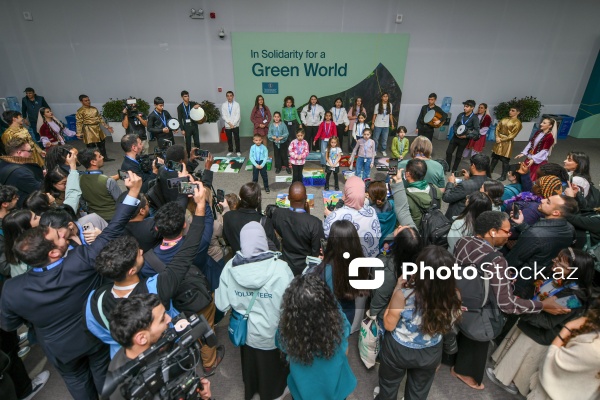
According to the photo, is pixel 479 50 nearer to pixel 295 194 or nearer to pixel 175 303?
pixel 295 194

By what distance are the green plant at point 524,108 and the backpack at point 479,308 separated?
8.70 m

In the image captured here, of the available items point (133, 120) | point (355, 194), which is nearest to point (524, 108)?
point (355, 194)

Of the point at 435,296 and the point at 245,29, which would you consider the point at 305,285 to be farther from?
the point at 245,29

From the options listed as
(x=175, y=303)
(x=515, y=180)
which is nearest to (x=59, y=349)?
(x=175, y=303)

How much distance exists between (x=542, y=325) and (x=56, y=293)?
338cm

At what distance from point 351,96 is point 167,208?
8140 millimetres

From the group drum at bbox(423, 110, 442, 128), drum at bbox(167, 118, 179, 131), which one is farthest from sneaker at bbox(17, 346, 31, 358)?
drum at bbox(423, 110, 442, 128)

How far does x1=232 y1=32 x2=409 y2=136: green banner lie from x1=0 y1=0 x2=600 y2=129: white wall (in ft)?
0.77

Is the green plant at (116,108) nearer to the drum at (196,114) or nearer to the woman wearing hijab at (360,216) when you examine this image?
the drum at (196,114)

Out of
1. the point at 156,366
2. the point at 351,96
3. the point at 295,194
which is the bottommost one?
the point at 156,366

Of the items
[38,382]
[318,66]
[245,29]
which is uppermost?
[245,29]

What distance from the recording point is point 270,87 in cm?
937

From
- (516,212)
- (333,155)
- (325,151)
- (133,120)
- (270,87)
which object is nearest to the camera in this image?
(516,212)

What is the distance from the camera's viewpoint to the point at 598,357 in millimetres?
1972
